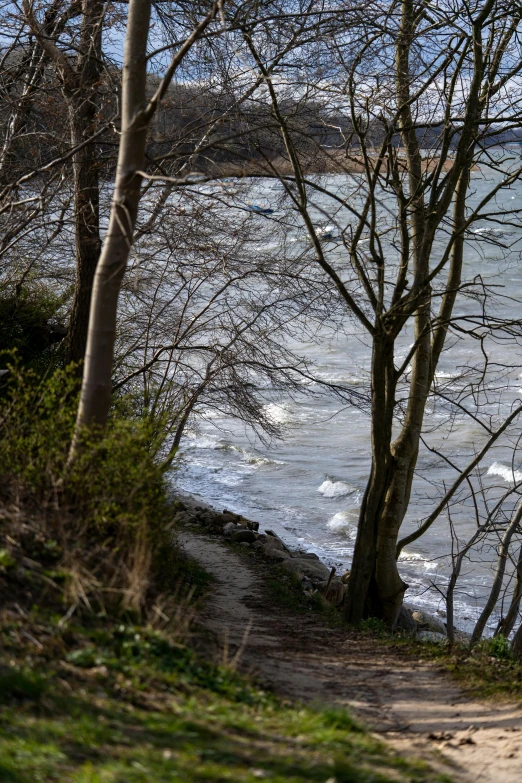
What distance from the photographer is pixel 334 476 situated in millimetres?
20531

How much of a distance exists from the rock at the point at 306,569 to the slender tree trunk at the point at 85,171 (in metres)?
4.68

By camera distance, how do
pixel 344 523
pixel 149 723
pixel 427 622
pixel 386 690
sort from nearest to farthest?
pixel 149 723
pixel 386 690
pixel 427 622
pixel 344 523

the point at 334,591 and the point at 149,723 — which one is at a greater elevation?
the point at 149,723

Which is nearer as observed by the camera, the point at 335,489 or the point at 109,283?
the point at 109,283

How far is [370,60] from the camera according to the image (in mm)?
9414

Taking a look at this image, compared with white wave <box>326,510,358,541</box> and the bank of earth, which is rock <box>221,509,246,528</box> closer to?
white wave <box>326,510,358,541</box>

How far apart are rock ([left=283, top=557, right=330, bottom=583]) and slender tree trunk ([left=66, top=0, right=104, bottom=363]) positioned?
4.68m

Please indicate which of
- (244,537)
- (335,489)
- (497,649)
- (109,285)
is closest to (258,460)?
(335,489)

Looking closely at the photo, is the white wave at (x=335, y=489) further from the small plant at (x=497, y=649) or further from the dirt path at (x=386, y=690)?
the small plant at (x=497, y=649)

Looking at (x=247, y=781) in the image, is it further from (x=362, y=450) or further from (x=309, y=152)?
(x=362, y=450)

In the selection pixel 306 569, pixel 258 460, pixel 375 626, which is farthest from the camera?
pixel 258 460

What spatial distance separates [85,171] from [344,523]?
10.4m

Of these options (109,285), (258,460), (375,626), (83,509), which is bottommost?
(375,626)

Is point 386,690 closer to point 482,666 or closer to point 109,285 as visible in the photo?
point 482,666
